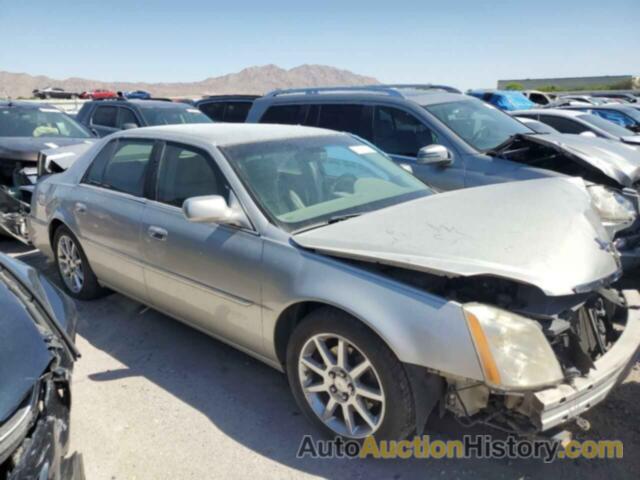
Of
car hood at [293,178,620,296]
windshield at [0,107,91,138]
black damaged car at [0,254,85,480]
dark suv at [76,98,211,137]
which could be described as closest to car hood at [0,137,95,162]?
windshield at [0,107,91,138]

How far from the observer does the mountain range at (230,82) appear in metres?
108

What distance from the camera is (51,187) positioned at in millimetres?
4766

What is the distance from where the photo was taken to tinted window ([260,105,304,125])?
668 centimetres

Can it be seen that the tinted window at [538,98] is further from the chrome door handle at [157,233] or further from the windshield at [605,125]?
the chrome door handle at [157,233]

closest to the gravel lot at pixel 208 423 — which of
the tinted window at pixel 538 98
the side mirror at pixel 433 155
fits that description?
the side mirror at pixel 433 155

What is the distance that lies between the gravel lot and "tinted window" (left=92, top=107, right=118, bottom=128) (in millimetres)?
6933

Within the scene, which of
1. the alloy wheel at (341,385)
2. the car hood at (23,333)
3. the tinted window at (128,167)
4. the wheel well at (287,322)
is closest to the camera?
the car hood at (23,333)

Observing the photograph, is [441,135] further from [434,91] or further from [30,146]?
[30,146]

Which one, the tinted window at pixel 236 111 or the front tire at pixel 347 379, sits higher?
the tinted window at pixel 236 111

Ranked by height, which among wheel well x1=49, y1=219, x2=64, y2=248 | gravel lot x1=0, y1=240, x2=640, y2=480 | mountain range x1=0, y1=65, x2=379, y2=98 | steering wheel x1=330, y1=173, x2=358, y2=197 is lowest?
mountain range x1=0, y1=65, x2=379, y2=98

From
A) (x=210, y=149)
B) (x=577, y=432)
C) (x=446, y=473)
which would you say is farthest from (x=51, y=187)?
(x=577, y=432)

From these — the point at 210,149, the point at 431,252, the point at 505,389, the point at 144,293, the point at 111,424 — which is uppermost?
the point at 210,149

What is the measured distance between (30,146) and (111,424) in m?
4.98

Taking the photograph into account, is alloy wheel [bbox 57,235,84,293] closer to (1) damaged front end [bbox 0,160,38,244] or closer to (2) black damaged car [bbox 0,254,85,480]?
(1) damaged front end [bbox 0,160,38,244]
